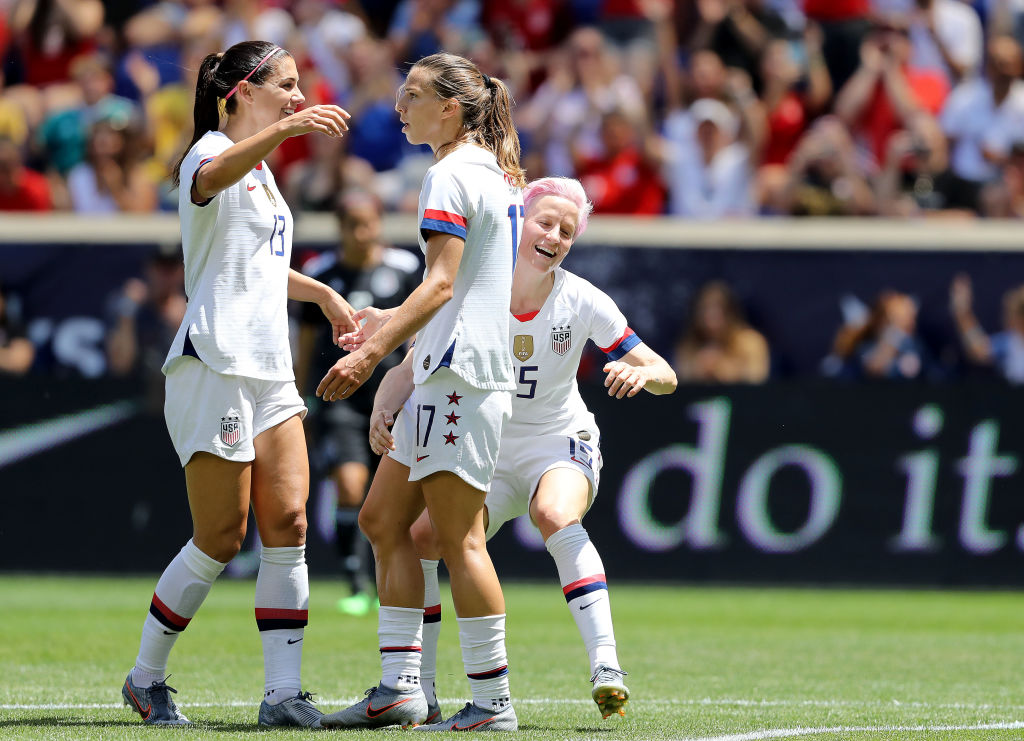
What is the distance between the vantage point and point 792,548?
11367 millimetres

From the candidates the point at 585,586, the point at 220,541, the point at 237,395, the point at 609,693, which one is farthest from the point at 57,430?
the point at 609,693

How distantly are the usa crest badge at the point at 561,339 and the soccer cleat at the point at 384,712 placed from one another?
1.29 metres

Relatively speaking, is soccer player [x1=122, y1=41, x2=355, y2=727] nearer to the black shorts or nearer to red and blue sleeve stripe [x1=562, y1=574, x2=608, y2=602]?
red and blue sleeve stripe [x1=562, y1=574, x2=608, y2=602]

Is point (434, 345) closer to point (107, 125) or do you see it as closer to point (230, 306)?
point (230, 306)

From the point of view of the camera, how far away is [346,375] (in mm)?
4789

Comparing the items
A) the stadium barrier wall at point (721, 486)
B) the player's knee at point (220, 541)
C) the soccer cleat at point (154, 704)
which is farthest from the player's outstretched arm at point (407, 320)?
the stadium barrier wall at point (721, 486)

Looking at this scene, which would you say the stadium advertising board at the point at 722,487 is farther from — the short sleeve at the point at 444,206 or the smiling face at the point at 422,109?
the short sleeve at the point at 444,206

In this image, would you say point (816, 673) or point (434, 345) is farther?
point (816, 673)

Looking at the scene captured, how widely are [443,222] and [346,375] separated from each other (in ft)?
1.92

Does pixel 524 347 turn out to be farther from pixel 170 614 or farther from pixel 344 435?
pixel 344 435

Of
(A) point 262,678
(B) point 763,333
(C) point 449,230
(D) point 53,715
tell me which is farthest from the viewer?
→ (B) point 763,333

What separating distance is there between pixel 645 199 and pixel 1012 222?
2.97 m

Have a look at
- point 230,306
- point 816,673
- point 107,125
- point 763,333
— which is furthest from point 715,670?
point 107,125

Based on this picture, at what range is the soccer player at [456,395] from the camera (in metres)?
5.02
